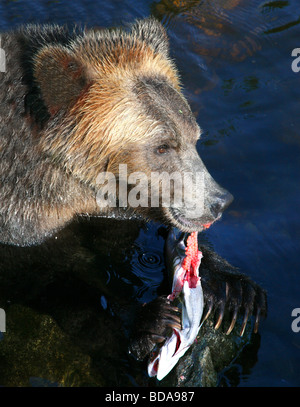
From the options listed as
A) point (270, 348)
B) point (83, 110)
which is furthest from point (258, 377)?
point (83, 110)

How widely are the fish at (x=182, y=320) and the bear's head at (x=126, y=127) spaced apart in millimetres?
424

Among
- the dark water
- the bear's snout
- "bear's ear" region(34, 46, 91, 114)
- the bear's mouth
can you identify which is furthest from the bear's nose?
"bear's ear" region(34, 46, 91, 114)

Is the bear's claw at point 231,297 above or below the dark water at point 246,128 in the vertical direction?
below

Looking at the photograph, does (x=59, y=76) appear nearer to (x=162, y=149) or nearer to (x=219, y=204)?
(x=162, y=149)

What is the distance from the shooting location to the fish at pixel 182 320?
A: 188 inches

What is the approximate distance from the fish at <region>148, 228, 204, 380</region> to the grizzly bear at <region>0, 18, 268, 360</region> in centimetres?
35

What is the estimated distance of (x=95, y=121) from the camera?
199 inches

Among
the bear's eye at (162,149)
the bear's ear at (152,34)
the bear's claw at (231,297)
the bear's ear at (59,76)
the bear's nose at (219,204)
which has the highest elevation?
the bear's ear at (152,34)

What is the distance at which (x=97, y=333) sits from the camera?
17.4 feet

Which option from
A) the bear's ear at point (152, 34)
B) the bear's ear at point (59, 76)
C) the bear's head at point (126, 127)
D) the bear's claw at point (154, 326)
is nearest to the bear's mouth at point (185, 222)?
the bear's head at point (126, 127)

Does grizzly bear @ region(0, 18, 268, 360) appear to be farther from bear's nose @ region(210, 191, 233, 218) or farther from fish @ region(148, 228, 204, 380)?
fish @ region(148, 228, 204, 380)

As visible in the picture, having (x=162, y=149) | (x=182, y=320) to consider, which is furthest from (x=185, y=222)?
(x=182, y=320)

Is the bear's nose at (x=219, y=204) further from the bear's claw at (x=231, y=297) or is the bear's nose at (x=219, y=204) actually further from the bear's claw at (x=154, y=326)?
the bear's claw at (x=154, y=326)

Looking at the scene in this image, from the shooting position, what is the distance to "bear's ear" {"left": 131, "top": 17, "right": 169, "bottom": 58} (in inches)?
220
